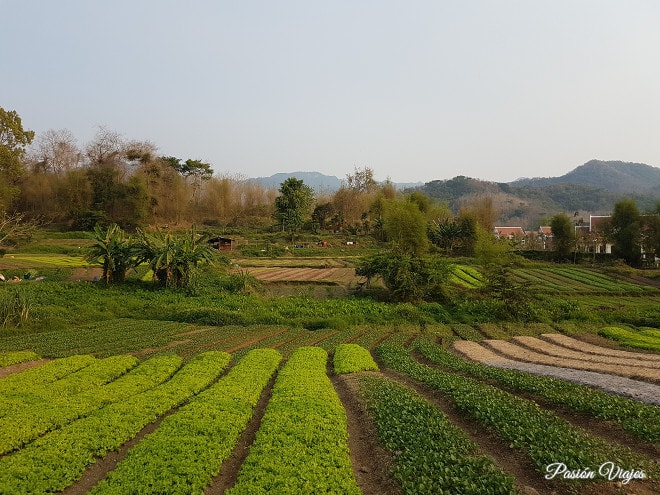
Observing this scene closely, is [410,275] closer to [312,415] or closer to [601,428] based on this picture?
[601,428]

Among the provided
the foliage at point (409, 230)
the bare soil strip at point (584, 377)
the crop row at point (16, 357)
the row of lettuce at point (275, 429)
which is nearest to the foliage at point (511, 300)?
the bare soil strip at point (584, 377)

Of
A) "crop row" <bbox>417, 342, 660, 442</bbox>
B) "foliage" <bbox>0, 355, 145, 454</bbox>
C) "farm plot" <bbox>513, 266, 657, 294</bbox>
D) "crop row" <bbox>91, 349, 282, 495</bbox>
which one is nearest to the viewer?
"crop row" <bbox>91, 349, 282, 495</bbox>

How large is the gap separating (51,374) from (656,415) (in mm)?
19161

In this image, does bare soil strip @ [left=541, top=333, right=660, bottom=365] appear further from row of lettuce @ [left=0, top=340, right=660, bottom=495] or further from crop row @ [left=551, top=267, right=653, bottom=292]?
crop row @ [left=551, top=267, right=653, bottom=292]

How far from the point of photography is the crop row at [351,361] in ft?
58.0

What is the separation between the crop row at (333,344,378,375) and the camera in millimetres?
17672

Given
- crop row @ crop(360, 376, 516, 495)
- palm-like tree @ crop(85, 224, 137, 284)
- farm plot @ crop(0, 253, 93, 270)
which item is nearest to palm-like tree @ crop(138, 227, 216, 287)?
palm-like tree @ crop(85, 224, 137, 284)

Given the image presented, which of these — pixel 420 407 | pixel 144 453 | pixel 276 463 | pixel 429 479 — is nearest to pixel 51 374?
pixel 144 453

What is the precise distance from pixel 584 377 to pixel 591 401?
209 inches

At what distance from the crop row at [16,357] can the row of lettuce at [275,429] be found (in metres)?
2.58

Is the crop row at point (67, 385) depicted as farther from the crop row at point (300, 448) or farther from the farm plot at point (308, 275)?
the farm plot at point (308, 275)

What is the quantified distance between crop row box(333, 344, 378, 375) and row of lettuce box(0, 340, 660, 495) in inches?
56.6

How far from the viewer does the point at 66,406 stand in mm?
12062

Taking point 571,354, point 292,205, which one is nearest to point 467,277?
point 571,354
